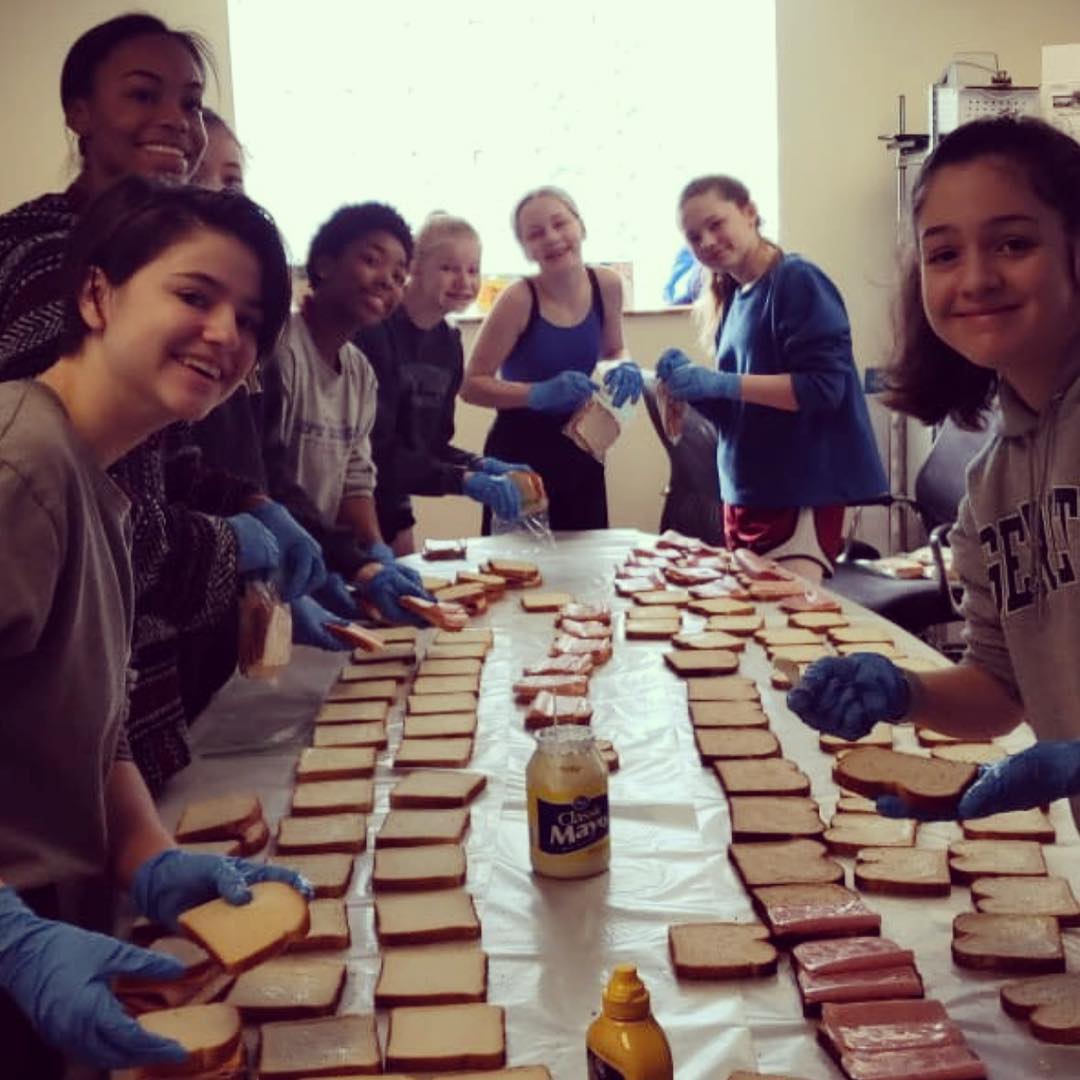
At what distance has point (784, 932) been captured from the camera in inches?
54.1

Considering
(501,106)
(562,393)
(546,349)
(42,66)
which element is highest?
(42,66)

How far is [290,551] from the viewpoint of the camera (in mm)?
2248

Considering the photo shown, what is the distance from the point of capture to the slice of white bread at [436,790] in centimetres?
180

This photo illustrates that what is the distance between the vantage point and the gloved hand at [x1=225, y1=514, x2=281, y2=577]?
2.07 meters

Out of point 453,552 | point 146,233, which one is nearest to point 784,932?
point 146,233

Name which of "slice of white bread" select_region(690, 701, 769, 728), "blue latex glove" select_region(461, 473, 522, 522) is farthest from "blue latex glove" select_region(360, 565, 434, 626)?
"blue latex glove" select_region(461, 473, 522, 522)

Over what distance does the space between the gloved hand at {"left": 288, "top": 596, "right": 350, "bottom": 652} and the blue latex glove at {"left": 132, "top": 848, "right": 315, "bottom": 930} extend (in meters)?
1.16

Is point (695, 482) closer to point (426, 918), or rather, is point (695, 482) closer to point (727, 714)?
point (727, 714)

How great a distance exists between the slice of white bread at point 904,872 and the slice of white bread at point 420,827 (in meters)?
0.53

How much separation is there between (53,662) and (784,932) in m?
0.82

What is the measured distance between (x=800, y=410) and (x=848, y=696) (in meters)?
1.94

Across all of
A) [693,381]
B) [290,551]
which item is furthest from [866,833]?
[693,381]

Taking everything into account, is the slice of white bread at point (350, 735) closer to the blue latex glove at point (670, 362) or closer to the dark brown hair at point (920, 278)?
the dark brown hair at point (920, 278)

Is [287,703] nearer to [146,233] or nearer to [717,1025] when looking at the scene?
[146,233]
